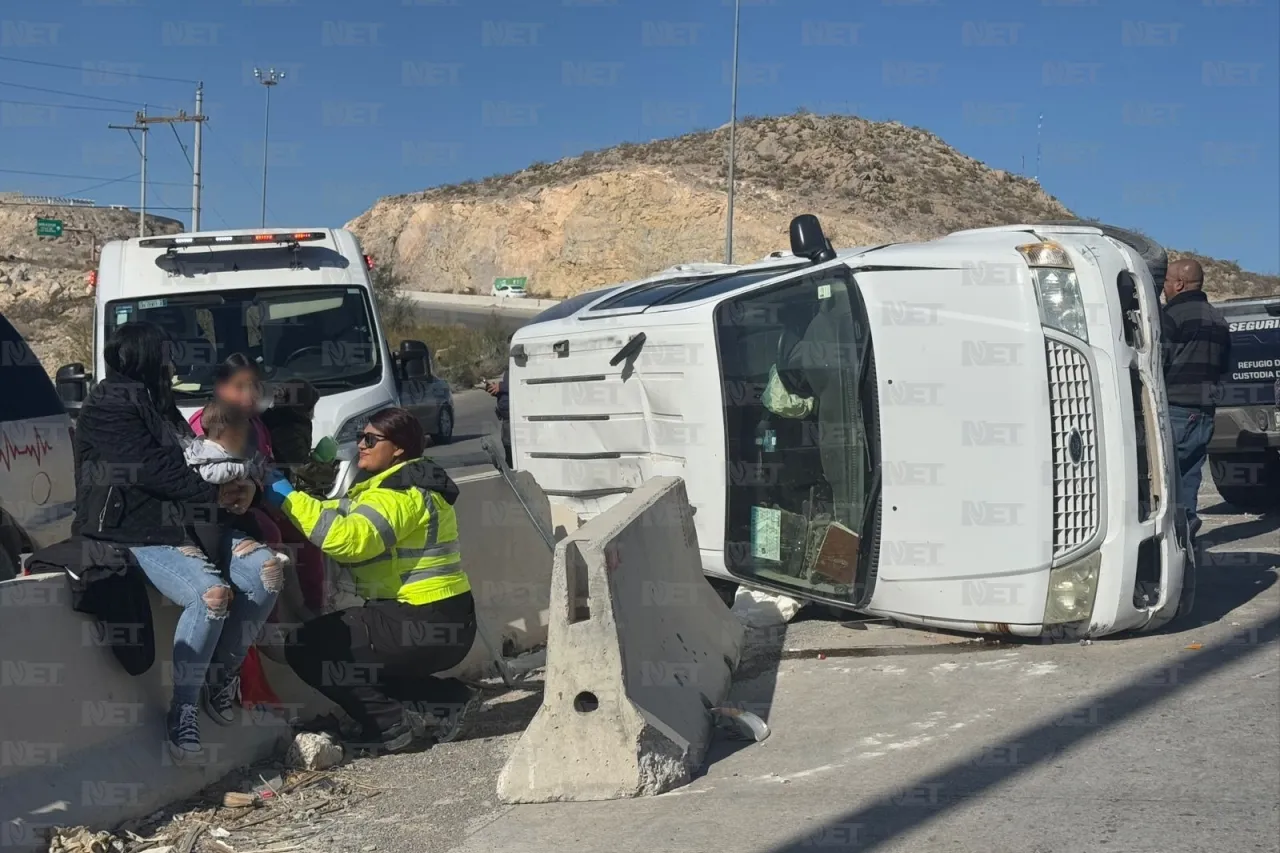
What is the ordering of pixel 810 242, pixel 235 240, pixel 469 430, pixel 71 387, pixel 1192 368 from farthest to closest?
pixel 469 430, pixel 235 240, pixel 71 387, pixel 1192 368, pixel 810 242

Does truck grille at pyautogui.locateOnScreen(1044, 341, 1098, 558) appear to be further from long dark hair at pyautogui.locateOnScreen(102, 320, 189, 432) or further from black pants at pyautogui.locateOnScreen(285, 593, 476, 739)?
long dark hair at pyautogui.locateOnScreen(102, 320, 189, 432)

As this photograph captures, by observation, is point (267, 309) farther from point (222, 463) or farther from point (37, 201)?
point (37, 201)

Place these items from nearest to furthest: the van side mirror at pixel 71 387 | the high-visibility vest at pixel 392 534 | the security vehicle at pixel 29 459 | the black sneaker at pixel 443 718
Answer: the high-visibility vest at pixel 392 534
the black sneaker at pixel 443 718
the security vehicle at pixel 29 459
the van side mirror at pixel 71 387

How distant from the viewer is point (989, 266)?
21.1 feet

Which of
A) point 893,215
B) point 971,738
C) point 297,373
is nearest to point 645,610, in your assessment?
point 971,738

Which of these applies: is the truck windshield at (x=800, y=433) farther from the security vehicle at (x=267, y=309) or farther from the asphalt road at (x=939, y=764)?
the security vehicle at (x=267, y=309)

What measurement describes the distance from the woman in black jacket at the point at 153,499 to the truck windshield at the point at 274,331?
459 cm

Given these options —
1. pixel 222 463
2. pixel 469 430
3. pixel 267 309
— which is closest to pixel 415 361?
pixel 267 309

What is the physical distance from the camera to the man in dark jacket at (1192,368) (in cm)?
816

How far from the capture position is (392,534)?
5.11 meters

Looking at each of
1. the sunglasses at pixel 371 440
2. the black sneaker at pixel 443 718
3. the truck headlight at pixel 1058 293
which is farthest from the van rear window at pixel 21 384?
the truck headlight at pixel 1058 293

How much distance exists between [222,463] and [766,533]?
3.12 metres

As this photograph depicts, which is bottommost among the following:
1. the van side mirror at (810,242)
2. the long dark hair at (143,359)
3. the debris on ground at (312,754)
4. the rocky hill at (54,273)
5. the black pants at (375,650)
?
the debris on ground at (312,754)

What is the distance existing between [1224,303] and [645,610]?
863 centimetres
